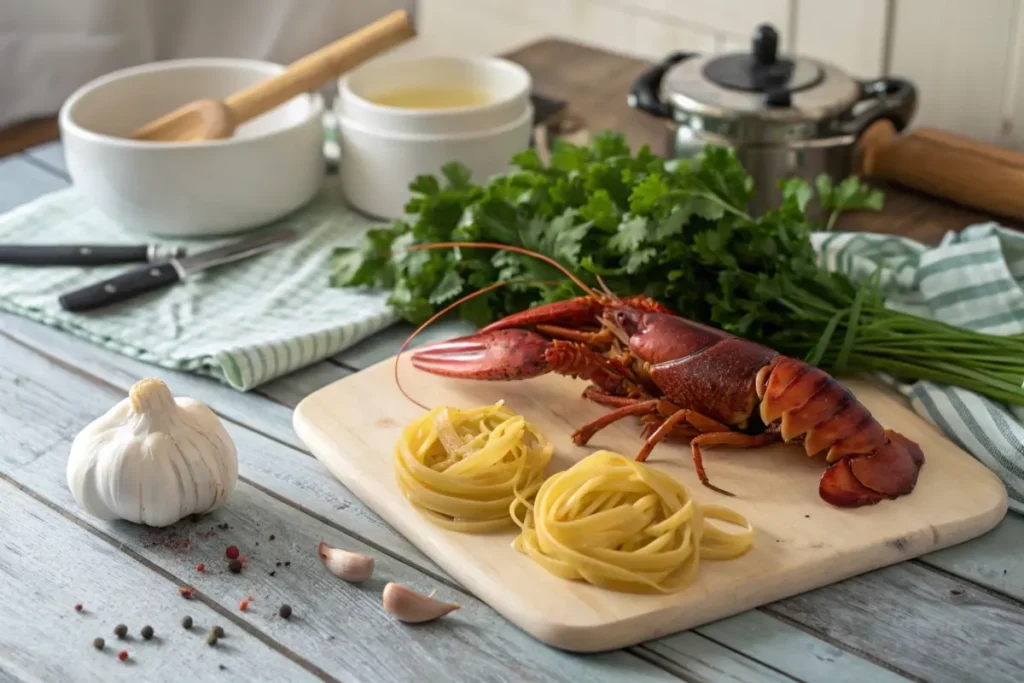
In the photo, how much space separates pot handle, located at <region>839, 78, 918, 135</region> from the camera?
6.73 ft

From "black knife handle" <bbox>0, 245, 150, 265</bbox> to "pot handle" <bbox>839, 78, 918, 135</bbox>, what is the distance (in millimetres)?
1177

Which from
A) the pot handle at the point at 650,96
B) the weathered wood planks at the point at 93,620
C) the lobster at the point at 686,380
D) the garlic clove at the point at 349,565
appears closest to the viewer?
the weathered wood planks at the point at 93,620

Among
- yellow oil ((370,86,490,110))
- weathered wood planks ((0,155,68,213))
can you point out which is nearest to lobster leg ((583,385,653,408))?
yellow oil ((370,86,490,110))

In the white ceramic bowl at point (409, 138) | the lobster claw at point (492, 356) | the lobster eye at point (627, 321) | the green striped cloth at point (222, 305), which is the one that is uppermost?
the white ceramic bowl at point (409, 138)

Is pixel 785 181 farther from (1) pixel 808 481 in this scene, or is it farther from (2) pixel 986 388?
(1) pixel 808 481

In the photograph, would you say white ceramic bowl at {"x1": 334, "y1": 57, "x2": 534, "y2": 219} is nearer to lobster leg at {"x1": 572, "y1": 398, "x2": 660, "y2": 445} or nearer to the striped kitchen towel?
the striped kitchen towel

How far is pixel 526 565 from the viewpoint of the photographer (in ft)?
4.34

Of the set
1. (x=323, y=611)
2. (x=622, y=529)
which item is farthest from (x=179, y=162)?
(x=622, y=529)

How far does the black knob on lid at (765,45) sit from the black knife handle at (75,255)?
1.06 m

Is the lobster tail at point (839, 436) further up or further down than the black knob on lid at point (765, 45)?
further down

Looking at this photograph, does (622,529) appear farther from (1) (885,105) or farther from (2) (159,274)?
(1) (885,105)

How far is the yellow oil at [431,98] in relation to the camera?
87.7 inches

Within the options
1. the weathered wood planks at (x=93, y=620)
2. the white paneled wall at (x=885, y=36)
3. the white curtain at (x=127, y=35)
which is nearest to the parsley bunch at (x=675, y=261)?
the weathered wood planks at (x=93, y=620)

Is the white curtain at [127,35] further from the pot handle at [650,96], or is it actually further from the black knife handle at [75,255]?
the pot handle at [650,96]
